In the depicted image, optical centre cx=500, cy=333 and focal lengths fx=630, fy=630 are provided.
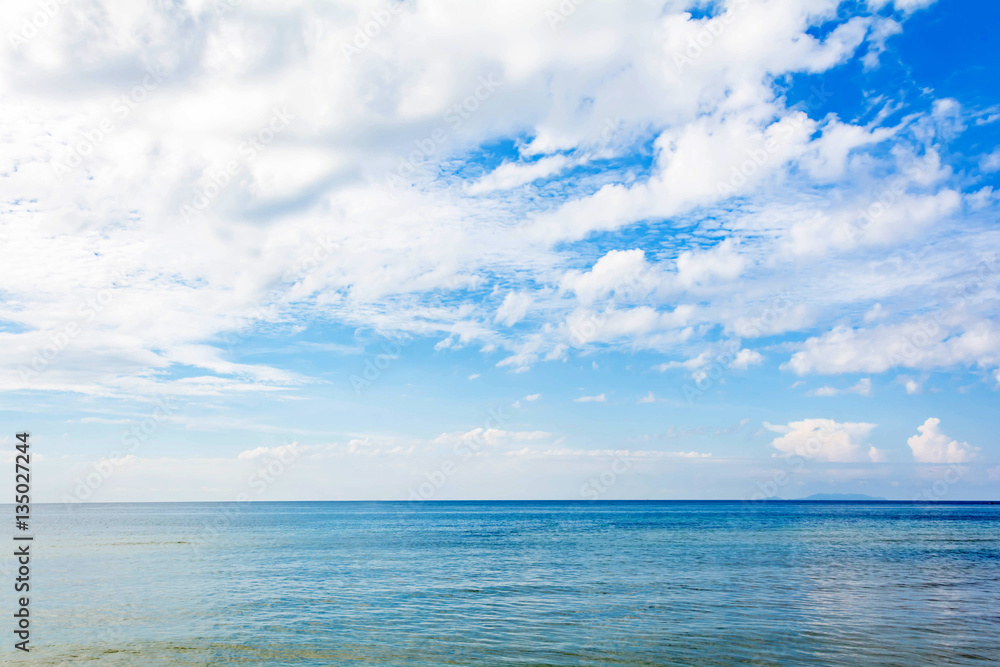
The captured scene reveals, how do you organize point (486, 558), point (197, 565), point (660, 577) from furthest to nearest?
point (486, 558) → point (197, 565) → point (660, 577)

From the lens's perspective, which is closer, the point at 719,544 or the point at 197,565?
the point at 197,565

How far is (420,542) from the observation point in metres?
77.0

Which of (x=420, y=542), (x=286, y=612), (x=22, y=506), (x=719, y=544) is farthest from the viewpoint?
(x=420, y=542)

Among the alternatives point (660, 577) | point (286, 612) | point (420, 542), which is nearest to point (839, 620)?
point (660, 577)

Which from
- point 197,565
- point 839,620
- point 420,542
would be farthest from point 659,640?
point 420,542

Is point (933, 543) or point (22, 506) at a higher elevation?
point (22, 506)

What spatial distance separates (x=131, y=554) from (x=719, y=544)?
198 ft

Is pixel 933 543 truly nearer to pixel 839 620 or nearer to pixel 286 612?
pixel 839 620

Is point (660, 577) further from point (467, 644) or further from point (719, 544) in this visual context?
point (719, 544)

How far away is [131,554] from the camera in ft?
202

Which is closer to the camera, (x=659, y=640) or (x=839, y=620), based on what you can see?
(x=659, y=640)

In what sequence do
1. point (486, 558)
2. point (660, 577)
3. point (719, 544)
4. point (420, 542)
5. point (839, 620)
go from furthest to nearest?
point (420, 542)
point (719, 544)
point (486, 558)
point (660, 577)
point (839, 620)

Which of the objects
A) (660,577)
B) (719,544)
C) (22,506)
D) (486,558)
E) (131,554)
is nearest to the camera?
(22,506)

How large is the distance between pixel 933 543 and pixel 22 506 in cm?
8572
